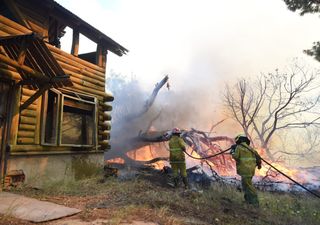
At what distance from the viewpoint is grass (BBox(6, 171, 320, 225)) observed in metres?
5.60

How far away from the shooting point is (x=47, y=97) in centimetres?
893

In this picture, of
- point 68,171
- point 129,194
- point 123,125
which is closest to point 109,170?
point 68,171

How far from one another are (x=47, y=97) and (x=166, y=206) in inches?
191

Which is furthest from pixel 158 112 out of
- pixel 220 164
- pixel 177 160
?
pixel 177 160

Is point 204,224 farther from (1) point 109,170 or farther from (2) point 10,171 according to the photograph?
(1) point 109,170

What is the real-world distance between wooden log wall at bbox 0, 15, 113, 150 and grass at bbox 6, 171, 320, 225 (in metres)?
1.58

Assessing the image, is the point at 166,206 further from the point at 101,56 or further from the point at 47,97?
the point at 101,56

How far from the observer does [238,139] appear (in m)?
8.96

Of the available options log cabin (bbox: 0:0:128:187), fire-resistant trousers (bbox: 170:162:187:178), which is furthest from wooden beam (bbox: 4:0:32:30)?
fire-resistant trousers (bbox: 170:162:187:178)

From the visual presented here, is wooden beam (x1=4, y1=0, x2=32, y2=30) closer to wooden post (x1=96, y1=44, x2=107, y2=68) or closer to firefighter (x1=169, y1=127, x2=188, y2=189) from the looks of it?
wooden post (x1=96, y1=44, x2=107, y2=68)

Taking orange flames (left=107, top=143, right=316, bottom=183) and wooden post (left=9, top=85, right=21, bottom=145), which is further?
orange flames (left=107, top=143, right=316, bottom=183)

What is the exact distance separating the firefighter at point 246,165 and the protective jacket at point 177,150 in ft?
6.62

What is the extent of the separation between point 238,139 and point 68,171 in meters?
5.21

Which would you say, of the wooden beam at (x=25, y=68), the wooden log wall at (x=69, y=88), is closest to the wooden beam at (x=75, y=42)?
the wooden log wall at (x=69, y=88)
